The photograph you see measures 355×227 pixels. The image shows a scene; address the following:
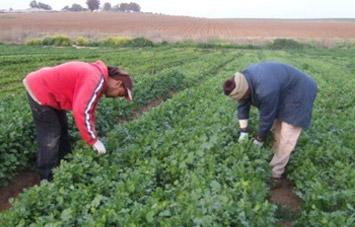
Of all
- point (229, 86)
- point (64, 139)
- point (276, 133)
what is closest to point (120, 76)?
point (229, 86)

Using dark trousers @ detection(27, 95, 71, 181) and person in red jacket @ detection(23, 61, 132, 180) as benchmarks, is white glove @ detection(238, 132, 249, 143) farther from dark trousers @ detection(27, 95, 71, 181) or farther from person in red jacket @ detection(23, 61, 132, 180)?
dark trousers @ detection(27, 95, 71, 181)

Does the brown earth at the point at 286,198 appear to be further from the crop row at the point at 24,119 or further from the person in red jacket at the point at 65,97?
the crop row at the point at 24,119

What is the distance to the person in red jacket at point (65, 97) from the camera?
17.9ft

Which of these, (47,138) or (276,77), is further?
(47,138)

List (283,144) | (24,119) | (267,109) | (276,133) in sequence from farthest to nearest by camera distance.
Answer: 1. (24,119)
2. (276,133)
3. (283,144)
4. (267,109)

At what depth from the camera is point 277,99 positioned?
5969mm

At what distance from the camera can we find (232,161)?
5645 mm

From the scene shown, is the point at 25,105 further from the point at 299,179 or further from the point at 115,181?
the point at 299,179

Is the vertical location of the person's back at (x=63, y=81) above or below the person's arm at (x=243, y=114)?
above

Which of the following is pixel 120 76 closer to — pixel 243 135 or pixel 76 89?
pixel 76 89

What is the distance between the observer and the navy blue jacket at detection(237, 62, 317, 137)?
5.87m

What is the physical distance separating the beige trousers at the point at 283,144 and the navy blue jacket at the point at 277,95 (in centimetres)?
13

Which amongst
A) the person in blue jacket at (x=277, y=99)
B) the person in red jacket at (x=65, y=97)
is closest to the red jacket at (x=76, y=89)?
the person in red jacket at (x=65, y=97)

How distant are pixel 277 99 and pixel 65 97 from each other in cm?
256
